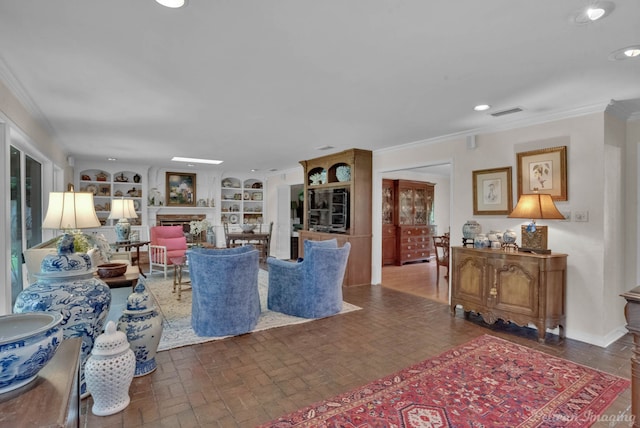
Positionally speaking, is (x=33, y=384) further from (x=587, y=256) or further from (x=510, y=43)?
(x=587, y=256)

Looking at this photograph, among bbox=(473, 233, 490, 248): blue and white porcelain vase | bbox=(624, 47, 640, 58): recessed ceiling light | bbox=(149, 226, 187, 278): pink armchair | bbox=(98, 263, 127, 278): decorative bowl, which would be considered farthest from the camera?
bbox=(149, 226, 187, 278): pink armchair

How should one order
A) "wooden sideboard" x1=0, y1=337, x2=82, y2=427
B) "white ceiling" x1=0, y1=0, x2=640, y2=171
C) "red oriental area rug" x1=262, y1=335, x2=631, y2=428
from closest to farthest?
"wooden sideboard" x1=0, y1=337, x2=82, y2=427, "white ceiling" x1=0, y1=0, x2=640, y2=171, "red oriental area rug" x1=262, y1=335, x2=631, y2=428

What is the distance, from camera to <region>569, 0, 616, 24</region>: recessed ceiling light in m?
1.76

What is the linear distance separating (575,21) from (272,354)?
3.30m

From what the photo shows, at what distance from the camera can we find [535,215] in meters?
3.39

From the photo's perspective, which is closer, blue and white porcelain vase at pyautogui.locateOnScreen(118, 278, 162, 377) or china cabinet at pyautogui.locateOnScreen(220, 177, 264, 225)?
blue and white porcelain vase at pyautogui.locateOnScreen(118, 278, 162, 377)

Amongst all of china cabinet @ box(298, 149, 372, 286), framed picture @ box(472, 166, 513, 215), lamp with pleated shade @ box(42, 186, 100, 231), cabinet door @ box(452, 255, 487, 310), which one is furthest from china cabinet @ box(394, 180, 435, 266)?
lamp with pleated shade @ box(42, 186, 100, 231)

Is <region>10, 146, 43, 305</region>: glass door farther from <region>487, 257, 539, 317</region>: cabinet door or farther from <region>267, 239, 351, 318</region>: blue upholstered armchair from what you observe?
<region>487, 257, 539, 317</region>: cabinet door

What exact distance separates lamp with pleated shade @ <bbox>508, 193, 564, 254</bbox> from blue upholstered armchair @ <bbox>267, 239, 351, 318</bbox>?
79.8 inches

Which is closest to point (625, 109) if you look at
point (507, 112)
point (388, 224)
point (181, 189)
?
point (507, 112)

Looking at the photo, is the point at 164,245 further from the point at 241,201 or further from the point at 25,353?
the point at 25,353

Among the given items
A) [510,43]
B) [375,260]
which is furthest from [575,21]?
[375,260]

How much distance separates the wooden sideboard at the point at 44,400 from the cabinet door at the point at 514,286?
3802 millimetres

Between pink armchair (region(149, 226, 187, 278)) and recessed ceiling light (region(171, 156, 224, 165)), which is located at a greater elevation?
recessed ceiling light (region(171, 156, 224, 165))
